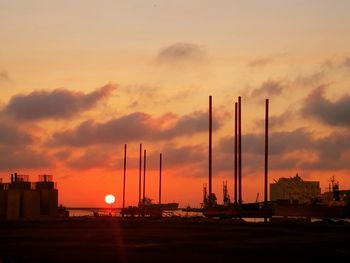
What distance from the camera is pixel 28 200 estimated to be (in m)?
71.4

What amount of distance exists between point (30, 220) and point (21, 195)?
3492 millimetres

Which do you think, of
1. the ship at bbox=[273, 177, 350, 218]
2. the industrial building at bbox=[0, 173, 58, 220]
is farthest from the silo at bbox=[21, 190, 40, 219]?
the ship at bbox=[273, 177, 350, 218]

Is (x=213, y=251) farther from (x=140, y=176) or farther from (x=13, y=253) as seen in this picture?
(x=140, y=176)

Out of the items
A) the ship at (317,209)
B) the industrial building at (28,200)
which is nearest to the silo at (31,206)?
the industrial building at (28,200)

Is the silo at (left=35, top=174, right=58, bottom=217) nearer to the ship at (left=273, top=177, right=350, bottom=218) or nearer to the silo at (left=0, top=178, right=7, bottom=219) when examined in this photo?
the silo at (left=0, top=178, right=7, bottom=219)

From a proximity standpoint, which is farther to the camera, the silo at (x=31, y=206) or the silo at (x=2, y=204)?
the silo at (x=2, y=204)

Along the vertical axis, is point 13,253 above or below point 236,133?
below

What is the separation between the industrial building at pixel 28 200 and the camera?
70312 millimetres

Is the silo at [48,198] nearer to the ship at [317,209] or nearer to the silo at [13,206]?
the silo at [13,206]

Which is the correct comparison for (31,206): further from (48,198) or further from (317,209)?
(317,209)

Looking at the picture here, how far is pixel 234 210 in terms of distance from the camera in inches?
3255

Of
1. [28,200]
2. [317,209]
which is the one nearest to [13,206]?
[28,200]

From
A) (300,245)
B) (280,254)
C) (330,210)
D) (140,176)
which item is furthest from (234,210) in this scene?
(330,210)

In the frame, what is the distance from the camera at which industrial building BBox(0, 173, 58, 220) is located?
231 ft
